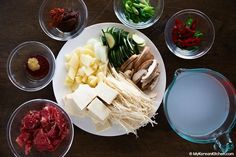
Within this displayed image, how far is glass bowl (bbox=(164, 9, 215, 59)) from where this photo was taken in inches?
77.1

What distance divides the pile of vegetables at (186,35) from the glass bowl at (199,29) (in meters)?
0.01

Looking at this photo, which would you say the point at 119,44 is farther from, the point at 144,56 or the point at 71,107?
the point at 71,107

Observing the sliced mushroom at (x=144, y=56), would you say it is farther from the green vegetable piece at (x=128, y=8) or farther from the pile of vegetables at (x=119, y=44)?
the green vegetable piece at (x=128, y=8)

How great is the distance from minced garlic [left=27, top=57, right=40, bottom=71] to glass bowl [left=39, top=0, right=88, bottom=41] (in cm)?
13

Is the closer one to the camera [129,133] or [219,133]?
[219,133]

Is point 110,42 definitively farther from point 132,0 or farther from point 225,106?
point 225,106

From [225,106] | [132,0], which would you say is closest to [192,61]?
[225,106]

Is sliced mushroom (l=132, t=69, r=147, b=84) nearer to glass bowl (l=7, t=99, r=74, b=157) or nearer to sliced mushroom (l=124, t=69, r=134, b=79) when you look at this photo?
sliced mushroom (l=124, t=69, r=134, b=79)

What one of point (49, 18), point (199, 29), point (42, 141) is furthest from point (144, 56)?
point (42, 141)

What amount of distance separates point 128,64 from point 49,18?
41 centimetres

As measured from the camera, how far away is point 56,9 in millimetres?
1961

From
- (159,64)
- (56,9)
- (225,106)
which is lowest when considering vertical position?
(225,106)

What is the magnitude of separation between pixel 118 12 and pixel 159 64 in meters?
0.30

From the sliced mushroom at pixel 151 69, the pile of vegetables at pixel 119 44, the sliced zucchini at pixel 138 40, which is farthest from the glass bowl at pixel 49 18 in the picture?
the sliced mushroom at pixel 151 69
